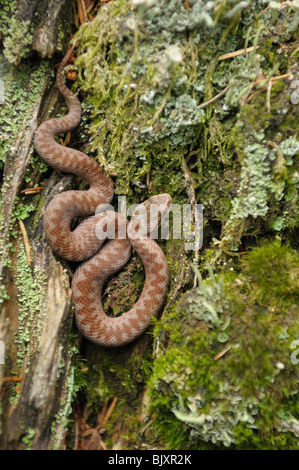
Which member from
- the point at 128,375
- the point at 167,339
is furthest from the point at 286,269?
the point at 128,375

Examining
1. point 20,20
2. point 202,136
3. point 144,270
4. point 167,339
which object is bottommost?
point 167,339

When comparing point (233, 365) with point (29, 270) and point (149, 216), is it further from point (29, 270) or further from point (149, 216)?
point (29, 270)

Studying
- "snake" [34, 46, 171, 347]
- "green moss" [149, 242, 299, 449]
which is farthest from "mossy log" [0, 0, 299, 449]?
"snake" [34, 46, 171, 347]

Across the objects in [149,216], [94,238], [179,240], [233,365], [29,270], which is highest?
[29,270]

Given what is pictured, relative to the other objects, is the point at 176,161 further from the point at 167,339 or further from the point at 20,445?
the point at 20,445

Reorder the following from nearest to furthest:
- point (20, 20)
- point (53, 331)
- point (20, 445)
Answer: point (20, 445) < point (53, 331) < point (20, 20)

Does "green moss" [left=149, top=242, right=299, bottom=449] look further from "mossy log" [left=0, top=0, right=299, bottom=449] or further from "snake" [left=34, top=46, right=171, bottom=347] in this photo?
"snake" [left=34, top=46, right=171, bottom=347]

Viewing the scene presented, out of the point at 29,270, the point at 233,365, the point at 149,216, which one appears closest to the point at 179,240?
the point at 149,216
